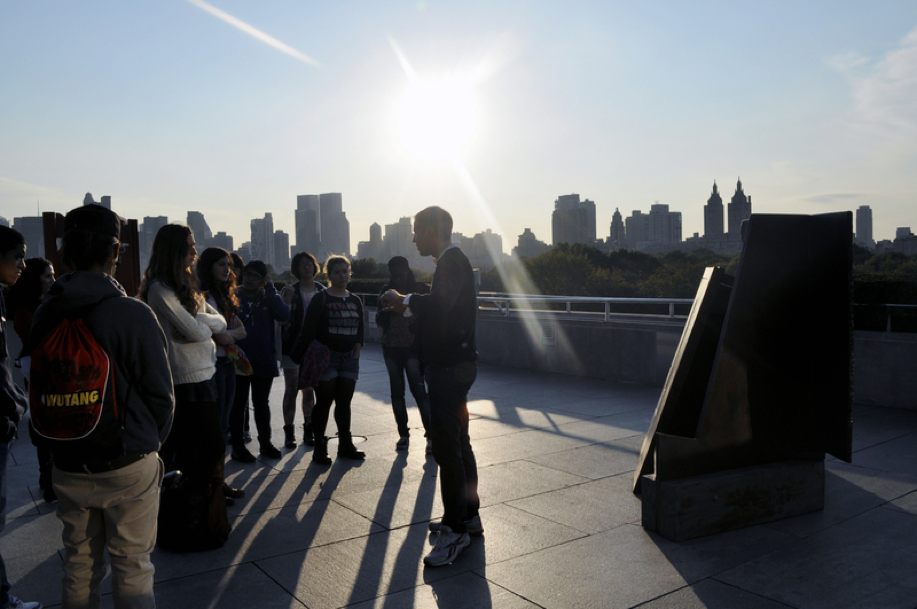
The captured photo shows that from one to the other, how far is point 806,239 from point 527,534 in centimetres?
274

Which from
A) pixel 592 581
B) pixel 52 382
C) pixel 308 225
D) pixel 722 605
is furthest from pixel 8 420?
pixel 308 225

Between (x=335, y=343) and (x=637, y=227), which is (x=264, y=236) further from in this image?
(x=335, y=343)

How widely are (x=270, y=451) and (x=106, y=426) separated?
13.0 feet

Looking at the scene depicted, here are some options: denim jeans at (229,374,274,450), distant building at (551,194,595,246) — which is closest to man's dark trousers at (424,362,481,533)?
denim jeans at (229,374,274,450)

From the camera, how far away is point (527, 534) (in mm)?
4145

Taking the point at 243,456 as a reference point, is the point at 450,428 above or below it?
above

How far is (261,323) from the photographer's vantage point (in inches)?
238

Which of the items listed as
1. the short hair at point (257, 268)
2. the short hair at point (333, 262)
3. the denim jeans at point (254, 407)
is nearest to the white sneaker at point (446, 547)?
the denim jeans at point (254, 407)

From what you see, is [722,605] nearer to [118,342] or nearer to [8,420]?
[118,342]

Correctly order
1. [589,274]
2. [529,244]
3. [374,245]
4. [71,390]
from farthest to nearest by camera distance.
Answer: [374,245] → [529,244] → [589,274] → [71,390]

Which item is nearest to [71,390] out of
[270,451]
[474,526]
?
[474,526]

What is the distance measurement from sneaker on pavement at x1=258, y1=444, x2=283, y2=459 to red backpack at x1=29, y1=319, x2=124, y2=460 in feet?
12.9

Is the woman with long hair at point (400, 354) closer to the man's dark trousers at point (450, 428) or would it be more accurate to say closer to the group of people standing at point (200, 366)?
the group of people standing at point (200, 366)

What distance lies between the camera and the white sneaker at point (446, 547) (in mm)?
3674
